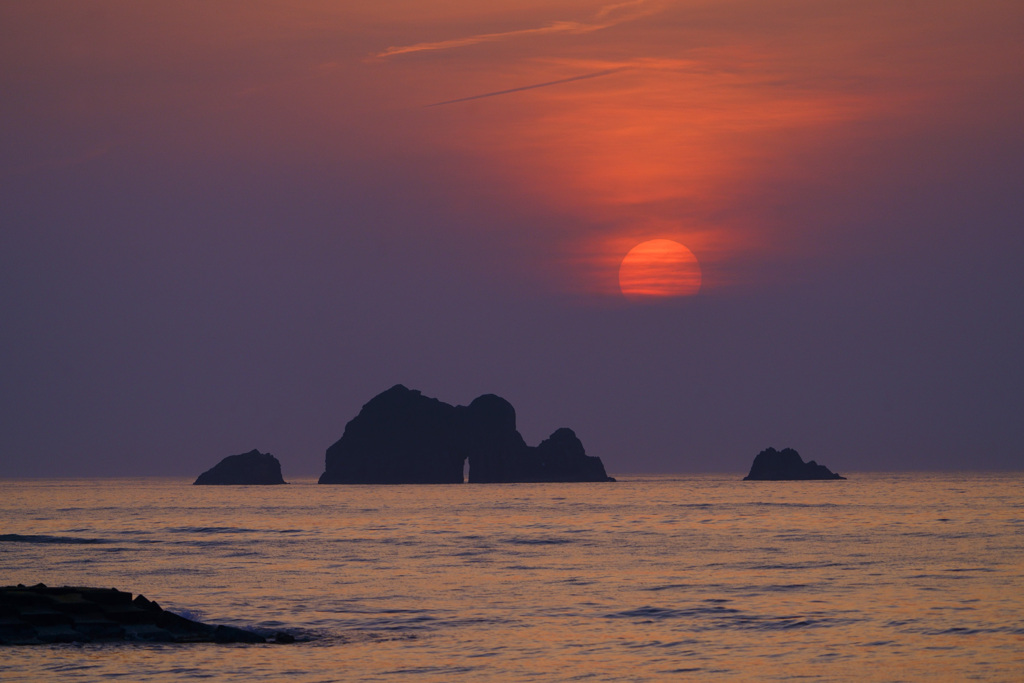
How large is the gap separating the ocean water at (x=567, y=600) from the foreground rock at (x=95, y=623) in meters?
1.34

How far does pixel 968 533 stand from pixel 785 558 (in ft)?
87.3

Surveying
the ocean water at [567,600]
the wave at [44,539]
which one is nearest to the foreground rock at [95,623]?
the ocean water at [567,600]

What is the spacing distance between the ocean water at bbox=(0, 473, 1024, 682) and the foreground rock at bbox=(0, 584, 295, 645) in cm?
134

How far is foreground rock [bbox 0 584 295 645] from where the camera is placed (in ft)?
113

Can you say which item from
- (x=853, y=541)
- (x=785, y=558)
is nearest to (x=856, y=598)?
(x=785, y=558)

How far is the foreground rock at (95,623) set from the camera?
3434 cm

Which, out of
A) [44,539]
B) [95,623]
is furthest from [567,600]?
[44,539]

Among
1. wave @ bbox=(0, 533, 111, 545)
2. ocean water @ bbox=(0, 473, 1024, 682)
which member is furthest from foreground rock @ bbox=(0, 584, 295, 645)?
wave @ bbox=(0, 533, 111, 545)

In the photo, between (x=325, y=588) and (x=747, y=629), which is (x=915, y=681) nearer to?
(x=747, y=629)

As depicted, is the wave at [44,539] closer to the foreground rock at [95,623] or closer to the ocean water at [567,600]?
the ocean water at [567,600]

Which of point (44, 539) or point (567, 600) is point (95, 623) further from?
point (44, 539)

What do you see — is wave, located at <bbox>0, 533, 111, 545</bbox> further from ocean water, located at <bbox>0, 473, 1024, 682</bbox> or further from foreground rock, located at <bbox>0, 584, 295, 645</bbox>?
foreground rock, located at <bbox>0, 584, 295, 645</bbox>

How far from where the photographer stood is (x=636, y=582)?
52.2 m

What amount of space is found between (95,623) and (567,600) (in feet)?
61.4
